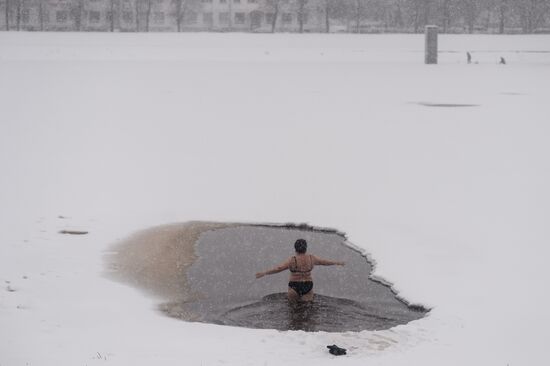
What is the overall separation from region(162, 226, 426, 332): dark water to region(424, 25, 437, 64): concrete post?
30.6 meters

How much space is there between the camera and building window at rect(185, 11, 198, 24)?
100m

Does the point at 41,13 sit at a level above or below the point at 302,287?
above

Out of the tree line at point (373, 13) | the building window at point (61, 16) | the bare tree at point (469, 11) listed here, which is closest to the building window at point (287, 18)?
the tree line at point (373, 13)

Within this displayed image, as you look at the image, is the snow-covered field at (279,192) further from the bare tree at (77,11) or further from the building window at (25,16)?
the building window at (25,16)

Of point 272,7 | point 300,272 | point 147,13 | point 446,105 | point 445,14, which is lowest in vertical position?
point 300,272

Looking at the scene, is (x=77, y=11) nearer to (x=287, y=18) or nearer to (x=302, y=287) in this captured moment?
(x=287, y=18)

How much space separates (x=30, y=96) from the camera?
3284 cm

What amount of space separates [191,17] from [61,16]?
14.2m

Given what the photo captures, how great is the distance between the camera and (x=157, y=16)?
3880 inches

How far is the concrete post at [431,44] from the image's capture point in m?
44.8

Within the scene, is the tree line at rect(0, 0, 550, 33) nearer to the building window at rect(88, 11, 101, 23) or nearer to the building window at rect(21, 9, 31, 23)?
the building window at rect(21, 9, 31, 23)

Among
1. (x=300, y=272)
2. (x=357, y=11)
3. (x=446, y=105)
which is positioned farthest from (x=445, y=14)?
(x=300, y=272)

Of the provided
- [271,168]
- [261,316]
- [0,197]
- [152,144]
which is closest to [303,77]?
[152,144]

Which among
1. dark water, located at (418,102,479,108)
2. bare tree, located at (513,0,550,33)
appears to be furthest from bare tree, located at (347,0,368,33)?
dark water, located at (418,102,479,108)
